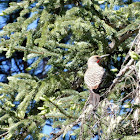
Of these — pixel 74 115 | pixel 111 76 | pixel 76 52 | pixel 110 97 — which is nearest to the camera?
pixel 74 115

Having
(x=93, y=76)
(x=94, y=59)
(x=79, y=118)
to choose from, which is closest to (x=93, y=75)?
(x=93, y=76)

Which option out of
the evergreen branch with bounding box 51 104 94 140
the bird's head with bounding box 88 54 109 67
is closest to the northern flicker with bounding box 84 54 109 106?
the bird's head with bounding box 88 54 109 67

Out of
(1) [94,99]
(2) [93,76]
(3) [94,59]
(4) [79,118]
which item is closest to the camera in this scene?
(4) [79,118]

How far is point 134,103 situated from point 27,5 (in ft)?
6.69

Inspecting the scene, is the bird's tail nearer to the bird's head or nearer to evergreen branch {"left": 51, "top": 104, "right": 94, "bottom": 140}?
evergreen branch {"left": 51, "top": 104, "right": 94, "bottom": 140}

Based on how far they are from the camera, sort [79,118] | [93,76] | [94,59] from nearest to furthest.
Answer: [79,118] < [93,76] < [94,59]

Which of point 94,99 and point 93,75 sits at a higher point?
point 94,99

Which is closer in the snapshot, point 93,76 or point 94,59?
point 93,76

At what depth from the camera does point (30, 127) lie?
2.87m

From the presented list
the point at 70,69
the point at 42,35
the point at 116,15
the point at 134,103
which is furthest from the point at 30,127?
the point at 116,15

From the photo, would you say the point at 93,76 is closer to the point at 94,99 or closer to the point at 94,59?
the point at 94,59

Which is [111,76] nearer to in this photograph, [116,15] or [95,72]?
[95,72]

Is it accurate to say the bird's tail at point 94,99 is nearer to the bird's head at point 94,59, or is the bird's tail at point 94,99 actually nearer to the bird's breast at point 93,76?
the bird's breast at point 93,76

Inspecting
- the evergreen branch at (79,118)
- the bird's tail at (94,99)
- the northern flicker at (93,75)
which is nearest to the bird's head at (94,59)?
the northern flicker at (93,75)
